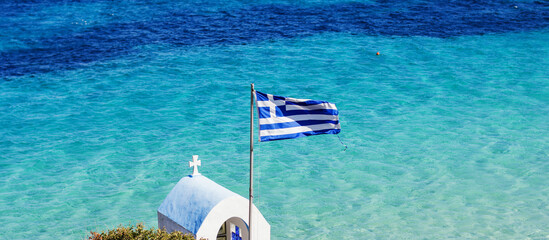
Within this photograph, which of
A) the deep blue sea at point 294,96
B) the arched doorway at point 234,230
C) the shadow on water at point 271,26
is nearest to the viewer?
the arched doorway at point 234,230

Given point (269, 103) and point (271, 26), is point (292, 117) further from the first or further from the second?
point (271, 26)

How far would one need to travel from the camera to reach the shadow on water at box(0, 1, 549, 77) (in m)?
40.1

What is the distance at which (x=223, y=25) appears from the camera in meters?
46.1

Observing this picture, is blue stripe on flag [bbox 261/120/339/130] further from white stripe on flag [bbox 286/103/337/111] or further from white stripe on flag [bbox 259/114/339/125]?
white stripe on flag [bbox 286/103/337/111]

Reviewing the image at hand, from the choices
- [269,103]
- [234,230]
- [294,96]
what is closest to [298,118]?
[269,103]

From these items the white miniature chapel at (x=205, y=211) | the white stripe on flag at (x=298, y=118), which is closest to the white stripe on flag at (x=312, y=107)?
the white stripe on flag at (x=298, y=118)

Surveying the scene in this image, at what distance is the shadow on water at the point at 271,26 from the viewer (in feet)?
132

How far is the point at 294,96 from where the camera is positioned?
33.2 m

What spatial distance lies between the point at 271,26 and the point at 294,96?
1403 centimetres

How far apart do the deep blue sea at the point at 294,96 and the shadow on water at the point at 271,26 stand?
0.22m

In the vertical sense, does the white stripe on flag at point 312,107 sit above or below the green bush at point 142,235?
above

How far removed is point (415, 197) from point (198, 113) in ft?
45.6

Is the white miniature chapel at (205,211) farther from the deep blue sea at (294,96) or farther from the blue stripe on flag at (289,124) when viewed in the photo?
the deep blue sea at (294,96)

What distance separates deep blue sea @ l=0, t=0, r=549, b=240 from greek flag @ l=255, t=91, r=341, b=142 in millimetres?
7262
